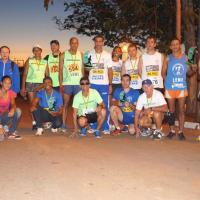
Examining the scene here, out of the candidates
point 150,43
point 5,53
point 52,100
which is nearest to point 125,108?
point 150,43

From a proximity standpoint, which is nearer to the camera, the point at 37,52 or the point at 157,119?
the point at 157,119

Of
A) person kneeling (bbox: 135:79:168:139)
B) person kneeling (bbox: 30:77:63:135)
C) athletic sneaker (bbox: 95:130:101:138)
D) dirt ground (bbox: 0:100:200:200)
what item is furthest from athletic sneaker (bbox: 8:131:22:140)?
person kneeling (bbox: 135:79:168:139)

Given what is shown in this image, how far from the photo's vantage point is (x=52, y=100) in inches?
431

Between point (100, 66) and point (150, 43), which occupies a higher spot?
point (150, 43)

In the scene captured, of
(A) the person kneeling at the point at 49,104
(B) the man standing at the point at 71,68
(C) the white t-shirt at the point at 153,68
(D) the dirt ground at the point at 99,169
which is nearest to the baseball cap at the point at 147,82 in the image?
(C) the white t-shirt at the point at 153,68

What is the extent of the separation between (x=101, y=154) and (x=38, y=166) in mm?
1387

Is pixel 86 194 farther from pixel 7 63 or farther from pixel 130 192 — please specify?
pixel 7 63

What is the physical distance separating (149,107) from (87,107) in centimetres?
142

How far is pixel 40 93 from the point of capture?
435 inches

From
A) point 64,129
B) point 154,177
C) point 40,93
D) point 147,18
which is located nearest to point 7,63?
point 40,93

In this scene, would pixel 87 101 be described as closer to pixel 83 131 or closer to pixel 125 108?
pixel 83 131

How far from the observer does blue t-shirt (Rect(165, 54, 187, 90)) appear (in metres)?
9.93

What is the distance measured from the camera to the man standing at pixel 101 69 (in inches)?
422

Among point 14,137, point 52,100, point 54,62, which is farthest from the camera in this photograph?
point 54,62
